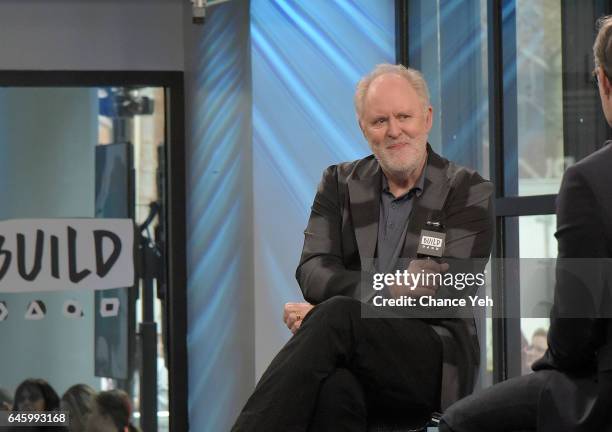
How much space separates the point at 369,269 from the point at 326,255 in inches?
5.1

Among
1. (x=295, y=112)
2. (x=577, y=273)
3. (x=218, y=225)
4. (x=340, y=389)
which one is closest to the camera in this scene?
(x=577, y=273)

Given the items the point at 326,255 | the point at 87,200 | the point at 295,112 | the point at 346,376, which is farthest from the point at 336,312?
the point at 87,200

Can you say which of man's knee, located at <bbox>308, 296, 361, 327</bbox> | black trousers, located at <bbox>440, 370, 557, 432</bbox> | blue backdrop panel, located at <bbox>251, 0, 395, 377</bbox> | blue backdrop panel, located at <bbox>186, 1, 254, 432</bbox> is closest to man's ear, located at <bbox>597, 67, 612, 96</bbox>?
black trousers, located at <bbox>440, 370, 557, 432</bbox>

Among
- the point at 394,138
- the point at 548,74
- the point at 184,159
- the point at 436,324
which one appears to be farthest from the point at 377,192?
the point at 184,159

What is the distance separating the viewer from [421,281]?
2.89m

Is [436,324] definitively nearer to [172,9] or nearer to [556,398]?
[556,398]

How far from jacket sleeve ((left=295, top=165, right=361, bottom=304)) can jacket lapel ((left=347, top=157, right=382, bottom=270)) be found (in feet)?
0.16

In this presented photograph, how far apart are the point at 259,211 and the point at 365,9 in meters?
0.99

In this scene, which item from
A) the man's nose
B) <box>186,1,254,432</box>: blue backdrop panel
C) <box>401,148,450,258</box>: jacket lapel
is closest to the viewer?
<box>401,148,450,258</box>: jacket lapel

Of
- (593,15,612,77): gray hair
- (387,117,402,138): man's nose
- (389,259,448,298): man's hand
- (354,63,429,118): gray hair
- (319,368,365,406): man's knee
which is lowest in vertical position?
(319,368,365,406): man's knee

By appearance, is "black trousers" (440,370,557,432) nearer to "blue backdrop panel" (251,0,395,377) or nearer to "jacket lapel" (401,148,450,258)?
"jacket lapel" (401,148,450,258)

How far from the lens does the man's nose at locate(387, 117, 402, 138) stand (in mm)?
3133

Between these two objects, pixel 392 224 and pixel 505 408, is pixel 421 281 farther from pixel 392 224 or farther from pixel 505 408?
pixel 505 408

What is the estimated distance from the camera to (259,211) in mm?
5160
